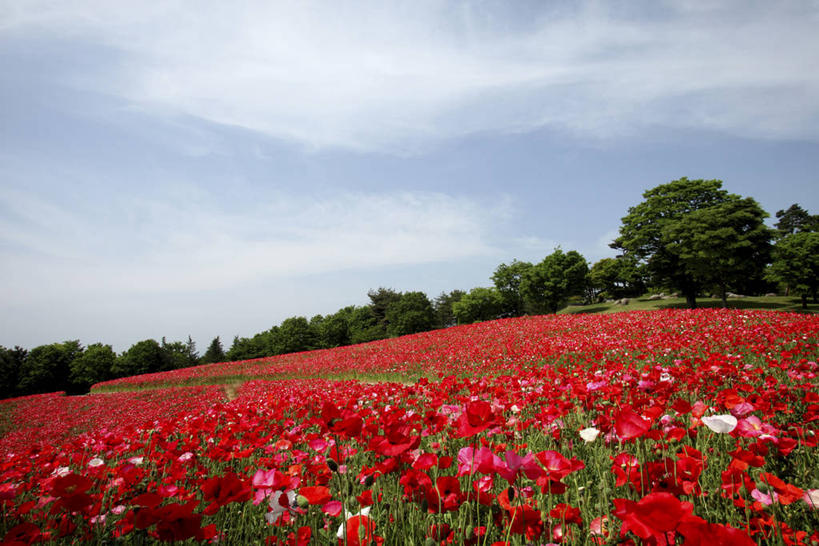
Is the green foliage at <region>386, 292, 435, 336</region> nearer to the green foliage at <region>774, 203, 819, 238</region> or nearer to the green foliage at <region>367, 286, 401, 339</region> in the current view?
the green foliage at <region>367, 286, 401, 339</region>

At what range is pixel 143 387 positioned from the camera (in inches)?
1136

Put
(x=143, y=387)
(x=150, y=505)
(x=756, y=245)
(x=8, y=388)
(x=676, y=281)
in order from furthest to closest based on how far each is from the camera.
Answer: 1. (x=8, y=388)
2. (x=676, y=281)
3. (x=143, y=387)
4. (x=756, y=245)
5. (x=150, y=505)

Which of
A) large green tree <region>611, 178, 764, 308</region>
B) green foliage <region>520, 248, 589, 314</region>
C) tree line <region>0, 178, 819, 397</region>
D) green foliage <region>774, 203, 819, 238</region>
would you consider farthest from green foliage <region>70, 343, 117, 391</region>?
green foliage <region>774, 203, 819, 238</region>

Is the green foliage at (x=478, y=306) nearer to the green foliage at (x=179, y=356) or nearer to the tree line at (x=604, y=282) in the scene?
the tree line at (x=604, y=282)

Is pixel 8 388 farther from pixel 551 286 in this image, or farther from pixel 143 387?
pixel 551 286

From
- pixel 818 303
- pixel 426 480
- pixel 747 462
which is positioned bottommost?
pixel 818 303

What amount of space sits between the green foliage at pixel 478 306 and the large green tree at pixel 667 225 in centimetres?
2232

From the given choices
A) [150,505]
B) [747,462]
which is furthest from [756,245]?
[150,505]

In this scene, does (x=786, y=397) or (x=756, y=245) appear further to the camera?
(x=756, y=245)

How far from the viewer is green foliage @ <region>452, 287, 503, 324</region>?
5312 cm

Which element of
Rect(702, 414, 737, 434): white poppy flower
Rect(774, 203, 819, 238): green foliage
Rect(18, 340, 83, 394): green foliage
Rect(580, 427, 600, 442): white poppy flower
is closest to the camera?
Rect(702, 414, 737, 434): white poppy flower

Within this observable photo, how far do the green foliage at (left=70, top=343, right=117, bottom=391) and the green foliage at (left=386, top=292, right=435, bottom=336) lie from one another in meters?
36.4

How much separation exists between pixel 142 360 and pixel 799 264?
70888 mm

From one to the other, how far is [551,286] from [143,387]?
142 ft
